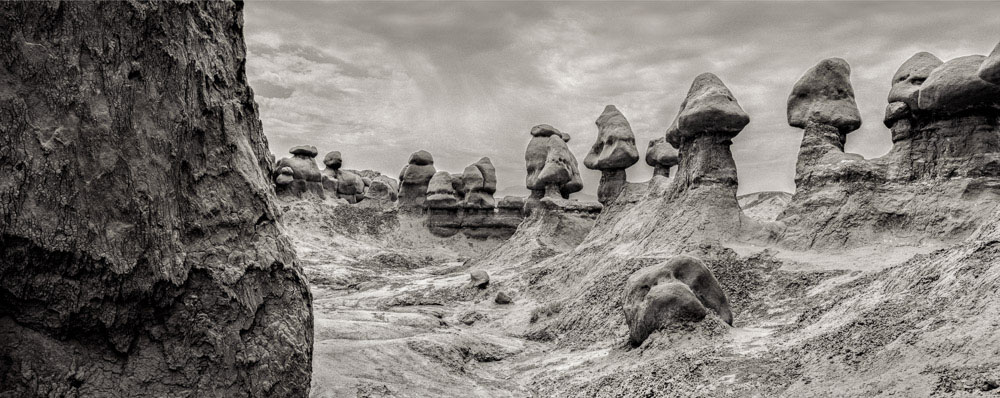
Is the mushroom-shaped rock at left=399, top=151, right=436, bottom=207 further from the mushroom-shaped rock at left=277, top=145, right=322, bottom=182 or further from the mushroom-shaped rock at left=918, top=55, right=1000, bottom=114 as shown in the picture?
the mushroom-shaped rock at left=918, top=55, right=1000, bottom=114

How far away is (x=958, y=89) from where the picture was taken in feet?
41.5

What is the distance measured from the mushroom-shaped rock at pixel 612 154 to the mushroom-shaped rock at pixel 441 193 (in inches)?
415

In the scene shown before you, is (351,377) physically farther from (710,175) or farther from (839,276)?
(710,175)

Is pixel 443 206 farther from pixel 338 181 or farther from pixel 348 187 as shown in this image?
pixel 348 187

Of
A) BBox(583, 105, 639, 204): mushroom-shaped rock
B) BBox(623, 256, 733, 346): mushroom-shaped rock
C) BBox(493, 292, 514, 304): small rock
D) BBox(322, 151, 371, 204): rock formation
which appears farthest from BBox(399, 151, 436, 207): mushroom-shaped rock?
BBox(623, 256, 733, 346): mushroom-shaped rock

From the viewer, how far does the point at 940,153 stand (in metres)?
13.5

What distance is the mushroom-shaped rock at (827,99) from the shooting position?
15.8 m

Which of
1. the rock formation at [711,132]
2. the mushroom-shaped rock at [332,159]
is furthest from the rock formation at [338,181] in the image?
the rock formation at [711,132]

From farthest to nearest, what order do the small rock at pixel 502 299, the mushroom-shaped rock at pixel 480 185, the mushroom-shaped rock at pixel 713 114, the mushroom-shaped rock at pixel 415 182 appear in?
the mushroom-shaped rock at pixel 415 182
the mushroom-shaped rock at pixel 480 185
the small rock at pixel 502 299
the mushroom-shaped rock at pixel 713 114

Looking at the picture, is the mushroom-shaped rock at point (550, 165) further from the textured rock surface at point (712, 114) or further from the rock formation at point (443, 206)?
the textured rock surface at point (712, 114)

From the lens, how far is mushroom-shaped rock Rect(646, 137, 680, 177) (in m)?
23.2

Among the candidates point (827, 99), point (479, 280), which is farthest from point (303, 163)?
point (827, 99)

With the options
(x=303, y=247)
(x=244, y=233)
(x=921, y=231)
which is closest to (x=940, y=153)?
(x=921, y=231)

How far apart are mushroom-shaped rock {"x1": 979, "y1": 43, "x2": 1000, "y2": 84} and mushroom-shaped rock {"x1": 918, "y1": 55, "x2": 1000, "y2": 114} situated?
3.03 m
